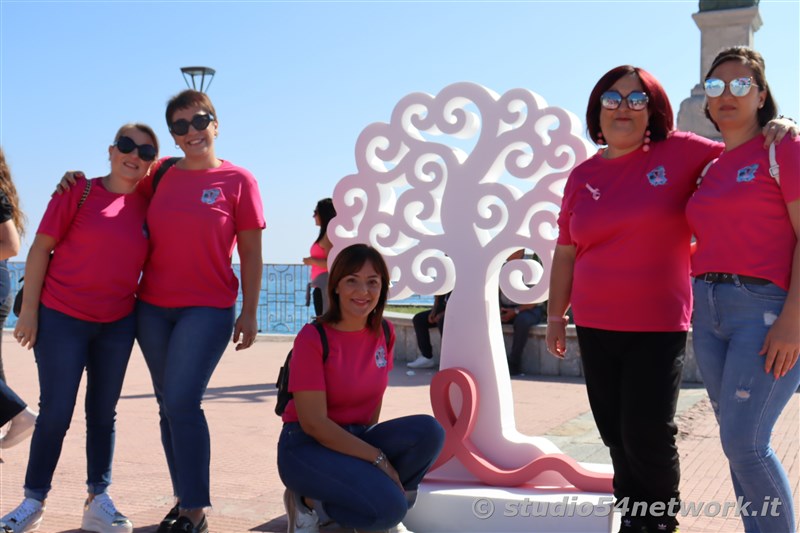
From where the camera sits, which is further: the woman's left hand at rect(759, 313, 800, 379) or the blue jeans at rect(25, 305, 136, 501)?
the blue jeans at rect(25, 305, 136, 501)

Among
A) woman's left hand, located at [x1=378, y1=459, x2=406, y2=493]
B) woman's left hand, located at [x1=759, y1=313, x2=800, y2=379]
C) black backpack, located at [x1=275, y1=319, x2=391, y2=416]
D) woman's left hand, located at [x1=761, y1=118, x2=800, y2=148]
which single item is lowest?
woman's left hand, located at [x1=378, y1=459, x2=406, y2=493]

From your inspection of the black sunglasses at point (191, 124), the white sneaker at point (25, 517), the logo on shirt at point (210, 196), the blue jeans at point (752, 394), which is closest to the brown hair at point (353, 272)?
the logo on shirt at point (210, 196)

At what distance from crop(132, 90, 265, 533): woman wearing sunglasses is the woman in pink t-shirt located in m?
0.50

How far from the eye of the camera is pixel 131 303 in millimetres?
4035

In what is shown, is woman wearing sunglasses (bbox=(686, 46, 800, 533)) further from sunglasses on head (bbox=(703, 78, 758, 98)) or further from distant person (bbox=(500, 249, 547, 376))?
distant person (bbox=(500, 249, 547, 376))

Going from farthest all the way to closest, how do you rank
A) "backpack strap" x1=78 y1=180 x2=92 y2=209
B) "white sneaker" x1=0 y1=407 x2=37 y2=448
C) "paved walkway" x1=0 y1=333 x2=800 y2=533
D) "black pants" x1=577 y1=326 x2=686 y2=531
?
"white sneaker" x1=0 y1=407 x2=37 y2=448
"paved walkway" x1=0 y1=333 x2=800 y2=533
"backpack strap" x1=78 y1=180 x2=92 y2=209
"black pants" x1=577 y1=326 x2=686 y2=531

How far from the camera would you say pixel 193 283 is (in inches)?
152

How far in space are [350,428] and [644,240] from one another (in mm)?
1355

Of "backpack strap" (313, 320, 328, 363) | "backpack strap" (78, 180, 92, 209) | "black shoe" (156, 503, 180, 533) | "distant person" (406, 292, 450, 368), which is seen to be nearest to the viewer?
"backpack strap" (313, 320, 328, 363)

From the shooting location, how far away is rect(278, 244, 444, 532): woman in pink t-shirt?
11.1ft

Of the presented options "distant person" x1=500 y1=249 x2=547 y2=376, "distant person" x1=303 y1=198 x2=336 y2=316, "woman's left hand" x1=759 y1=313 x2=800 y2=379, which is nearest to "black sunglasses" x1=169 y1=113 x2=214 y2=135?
"woman's left hand" x1=759 y1=313 x2=800 y2=379

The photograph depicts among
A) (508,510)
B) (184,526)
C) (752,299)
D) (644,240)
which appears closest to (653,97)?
(644,240)

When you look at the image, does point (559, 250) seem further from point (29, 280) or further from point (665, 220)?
point (29, 280)

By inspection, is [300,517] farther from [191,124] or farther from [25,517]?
[191,124]
